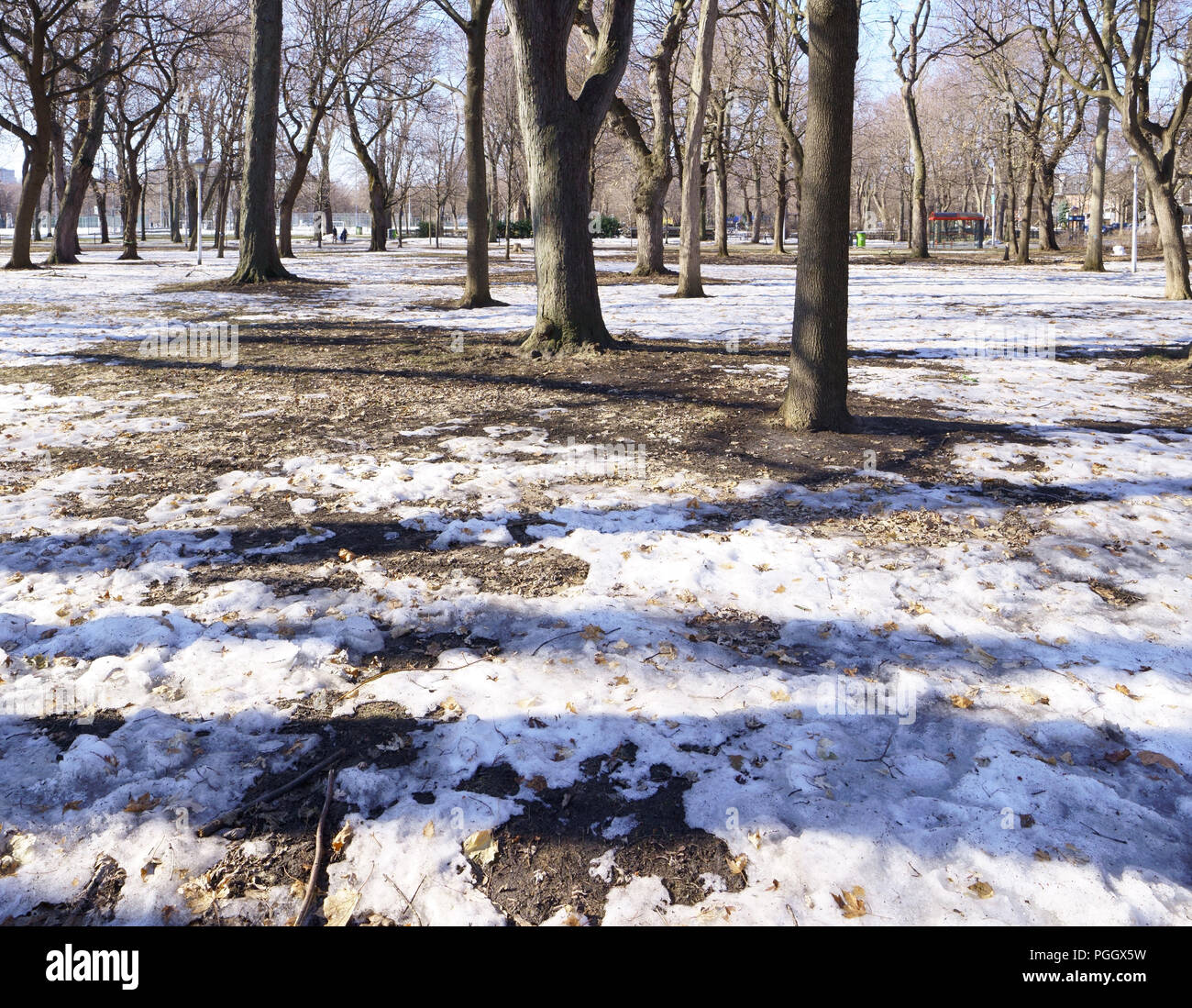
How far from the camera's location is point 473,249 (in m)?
15.1

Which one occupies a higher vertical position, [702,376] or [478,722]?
[702,376]

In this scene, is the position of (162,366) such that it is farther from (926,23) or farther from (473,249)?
(926,23)

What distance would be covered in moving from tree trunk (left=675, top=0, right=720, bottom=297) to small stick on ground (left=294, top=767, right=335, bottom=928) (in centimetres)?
1336

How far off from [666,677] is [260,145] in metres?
17.5

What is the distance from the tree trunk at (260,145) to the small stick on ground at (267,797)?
56.5 ft

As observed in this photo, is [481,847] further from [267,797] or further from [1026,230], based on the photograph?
[1026,230]

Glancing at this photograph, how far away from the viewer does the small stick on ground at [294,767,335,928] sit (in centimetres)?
241

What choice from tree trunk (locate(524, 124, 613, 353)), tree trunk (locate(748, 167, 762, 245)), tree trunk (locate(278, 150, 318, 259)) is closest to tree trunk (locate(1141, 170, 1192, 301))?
tree trunk (locate(524, 124, 613, 353))

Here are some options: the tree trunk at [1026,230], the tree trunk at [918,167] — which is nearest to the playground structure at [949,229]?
the tree trunk at [918,167]

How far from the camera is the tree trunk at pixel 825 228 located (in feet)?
20.7

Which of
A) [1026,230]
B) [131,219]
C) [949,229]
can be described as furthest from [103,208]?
[949,229]

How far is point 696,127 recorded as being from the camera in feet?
48.0

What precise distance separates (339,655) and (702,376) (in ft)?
20.7
